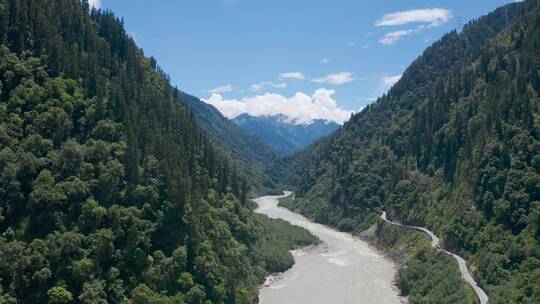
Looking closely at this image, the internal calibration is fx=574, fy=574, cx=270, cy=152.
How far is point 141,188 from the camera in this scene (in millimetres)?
86250

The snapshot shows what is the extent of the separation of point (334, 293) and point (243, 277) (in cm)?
1741

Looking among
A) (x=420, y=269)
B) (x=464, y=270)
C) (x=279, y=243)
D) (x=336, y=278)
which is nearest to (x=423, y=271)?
(x=420, y=269)

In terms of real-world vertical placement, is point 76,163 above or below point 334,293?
above

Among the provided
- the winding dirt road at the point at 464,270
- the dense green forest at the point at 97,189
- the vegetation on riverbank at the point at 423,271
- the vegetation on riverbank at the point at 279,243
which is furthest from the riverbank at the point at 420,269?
the dense green forest at the point at 97,189

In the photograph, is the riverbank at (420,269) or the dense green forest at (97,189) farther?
the riverbank at (420,269)

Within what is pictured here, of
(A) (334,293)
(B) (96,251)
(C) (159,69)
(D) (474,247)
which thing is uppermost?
(C) (159,69)

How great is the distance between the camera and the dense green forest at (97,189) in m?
73.6

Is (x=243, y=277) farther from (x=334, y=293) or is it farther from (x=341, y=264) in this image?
(x=341, y=264)

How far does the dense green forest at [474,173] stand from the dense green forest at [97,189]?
36.8 metres

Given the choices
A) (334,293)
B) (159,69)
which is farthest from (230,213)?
(159,69)

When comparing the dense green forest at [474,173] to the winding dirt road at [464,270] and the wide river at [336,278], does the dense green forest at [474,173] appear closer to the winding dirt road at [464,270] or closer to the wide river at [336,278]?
the winding dirt road at [464,270]

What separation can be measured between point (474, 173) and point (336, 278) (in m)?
34.4

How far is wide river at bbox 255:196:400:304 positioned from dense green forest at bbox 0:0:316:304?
5.70m

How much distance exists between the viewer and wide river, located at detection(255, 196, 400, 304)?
9975 cm
